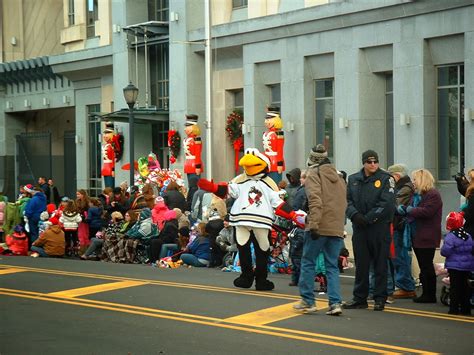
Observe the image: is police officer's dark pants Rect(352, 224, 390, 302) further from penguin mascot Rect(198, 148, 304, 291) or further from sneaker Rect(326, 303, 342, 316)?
penguin mascot Rect(198, 148, 304, 291)

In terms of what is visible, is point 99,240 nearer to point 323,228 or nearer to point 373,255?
point 373,255

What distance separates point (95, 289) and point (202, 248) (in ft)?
13.3

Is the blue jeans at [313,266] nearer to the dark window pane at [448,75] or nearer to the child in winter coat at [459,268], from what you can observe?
the child in winter coat at [459,268]

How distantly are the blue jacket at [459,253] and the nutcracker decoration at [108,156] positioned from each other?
23959 mm

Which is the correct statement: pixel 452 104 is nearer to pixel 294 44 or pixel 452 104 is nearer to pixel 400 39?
pixel 400 39

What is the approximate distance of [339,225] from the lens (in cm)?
1226

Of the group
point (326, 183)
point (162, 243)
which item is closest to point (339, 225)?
point (326, 183)

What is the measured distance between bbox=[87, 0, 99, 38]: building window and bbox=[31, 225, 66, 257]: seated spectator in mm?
18474

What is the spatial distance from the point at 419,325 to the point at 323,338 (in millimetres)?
1378

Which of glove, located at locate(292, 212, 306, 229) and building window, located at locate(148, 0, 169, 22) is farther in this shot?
building window, located at locate(148, 0, 169, 22)

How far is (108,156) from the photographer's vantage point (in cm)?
3553

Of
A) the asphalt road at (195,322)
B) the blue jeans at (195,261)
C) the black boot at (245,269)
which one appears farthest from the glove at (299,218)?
the blue jeans at (195,261)

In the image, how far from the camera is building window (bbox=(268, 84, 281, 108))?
1172 inches

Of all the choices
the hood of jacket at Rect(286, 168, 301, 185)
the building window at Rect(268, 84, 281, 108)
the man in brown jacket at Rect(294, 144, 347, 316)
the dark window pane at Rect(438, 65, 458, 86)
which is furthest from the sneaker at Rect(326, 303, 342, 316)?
the building window at Rect(268, 84, 281, 108)
